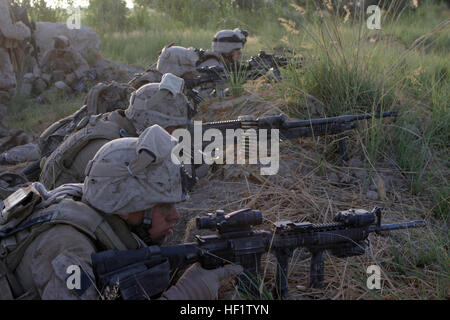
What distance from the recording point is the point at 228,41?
8.47 meters

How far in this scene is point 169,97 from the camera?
4742 millimetres

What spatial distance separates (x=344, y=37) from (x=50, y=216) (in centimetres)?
444

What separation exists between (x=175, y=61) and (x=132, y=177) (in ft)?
15.9

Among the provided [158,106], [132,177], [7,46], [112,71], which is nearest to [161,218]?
[132,177]

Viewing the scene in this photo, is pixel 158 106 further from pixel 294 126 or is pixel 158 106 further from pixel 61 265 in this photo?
pixel 61 265

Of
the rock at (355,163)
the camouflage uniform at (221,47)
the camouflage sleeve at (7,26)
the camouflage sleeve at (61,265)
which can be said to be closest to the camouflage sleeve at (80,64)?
the camouflage sleeve at (7,26)

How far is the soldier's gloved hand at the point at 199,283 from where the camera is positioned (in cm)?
276

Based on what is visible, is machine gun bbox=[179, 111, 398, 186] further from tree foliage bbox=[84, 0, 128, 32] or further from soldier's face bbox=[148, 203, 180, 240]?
tree foliage bbox=[84, 0, 128, 32]

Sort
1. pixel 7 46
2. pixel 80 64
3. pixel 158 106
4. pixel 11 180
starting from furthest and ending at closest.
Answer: pixel 80 64, pixel 7 46, pixel 11 180, pixel 158 106

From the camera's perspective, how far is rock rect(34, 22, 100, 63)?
13.2 m

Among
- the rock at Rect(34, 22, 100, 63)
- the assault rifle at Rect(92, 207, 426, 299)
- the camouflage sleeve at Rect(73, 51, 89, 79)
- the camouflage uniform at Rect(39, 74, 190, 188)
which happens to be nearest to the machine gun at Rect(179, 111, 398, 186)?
the camouflage uniform at Rect(39, 74, 190, 188)

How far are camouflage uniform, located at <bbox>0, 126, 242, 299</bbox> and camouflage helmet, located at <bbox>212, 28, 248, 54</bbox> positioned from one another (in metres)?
5.94

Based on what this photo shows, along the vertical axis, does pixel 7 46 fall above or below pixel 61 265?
above

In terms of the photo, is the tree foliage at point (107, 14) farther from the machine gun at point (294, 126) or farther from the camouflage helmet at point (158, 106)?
the camouflage helmet at point (158, 106)
